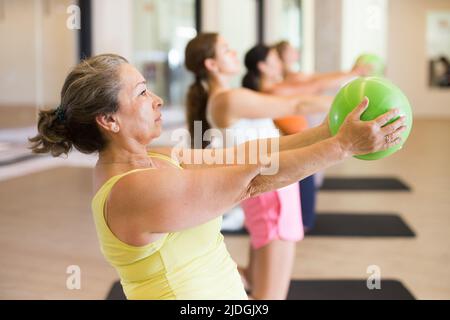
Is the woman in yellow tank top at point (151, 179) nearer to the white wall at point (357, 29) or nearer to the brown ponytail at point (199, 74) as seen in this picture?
the brown ponytail at point (199, 74)

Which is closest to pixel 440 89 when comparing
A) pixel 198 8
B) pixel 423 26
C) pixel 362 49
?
pixel 423 26

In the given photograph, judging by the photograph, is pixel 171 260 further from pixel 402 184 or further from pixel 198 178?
pixel 402 184

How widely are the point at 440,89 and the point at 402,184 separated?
10313 millimetres

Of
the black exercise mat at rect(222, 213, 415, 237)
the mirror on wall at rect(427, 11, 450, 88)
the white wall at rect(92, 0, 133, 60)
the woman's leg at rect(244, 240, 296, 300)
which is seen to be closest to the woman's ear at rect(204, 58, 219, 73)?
the woman's leg at rect(244, 240, 296, 300)

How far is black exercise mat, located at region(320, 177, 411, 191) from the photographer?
6523mm

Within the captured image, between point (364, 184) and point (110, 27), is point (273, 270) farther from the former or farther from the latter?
point (110, 27)

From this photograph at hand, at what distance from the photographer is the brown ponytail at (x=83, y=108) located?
4.74ft

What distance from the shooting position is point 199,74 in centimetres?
289

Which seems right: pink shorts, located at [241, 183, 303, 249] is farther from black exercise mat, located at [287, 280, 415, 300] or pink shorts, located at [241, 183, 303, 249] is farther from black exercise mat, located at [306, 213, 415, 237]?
black exercise mat, located at [306, 213, 415, 237]

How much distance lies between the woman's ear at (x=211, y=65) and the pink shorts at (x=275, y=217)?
2.01ft

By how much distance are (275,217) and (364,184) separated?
425cm

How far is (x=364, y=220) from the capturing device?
5039 millimetres

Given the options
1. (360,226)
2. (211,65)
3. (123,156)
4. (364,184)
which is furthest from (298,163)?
(364,184)

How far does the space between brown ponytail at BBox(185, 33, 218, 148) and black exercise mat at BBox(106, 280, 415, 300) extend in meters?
1.00
